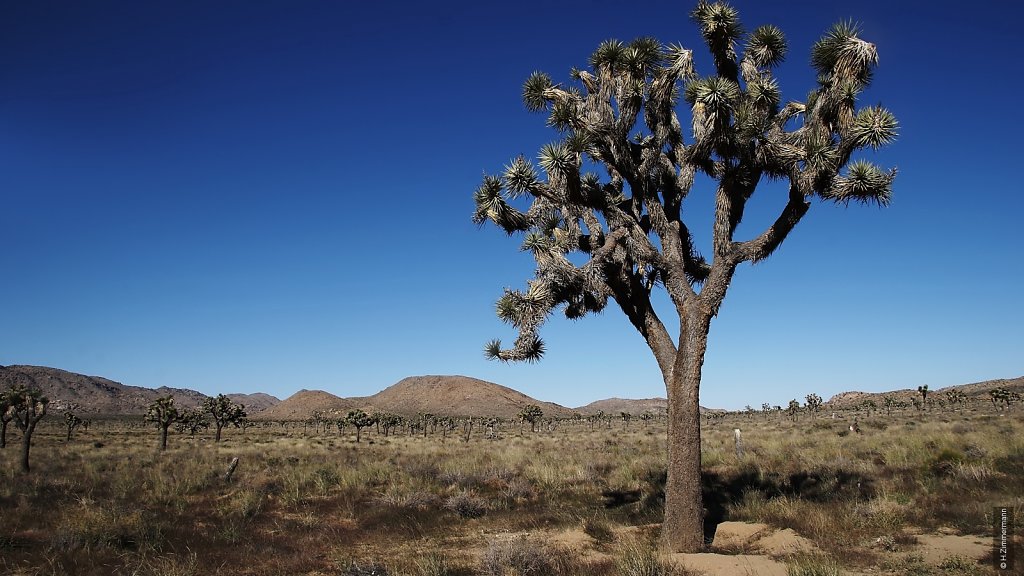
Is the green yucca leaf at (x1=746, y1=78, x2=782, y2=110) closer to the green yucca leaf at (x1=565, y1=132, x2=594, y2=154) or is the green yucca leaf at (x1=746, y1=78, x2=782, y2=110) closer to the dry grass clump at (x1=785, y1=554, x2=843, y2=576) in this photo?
the green yucca leaf at (x1=565, y1=132, x2=594, y2=154)

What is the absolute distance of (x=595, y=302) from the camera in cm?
1077

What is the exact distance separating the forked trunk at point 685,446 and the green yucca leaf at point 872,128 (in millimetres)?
3596

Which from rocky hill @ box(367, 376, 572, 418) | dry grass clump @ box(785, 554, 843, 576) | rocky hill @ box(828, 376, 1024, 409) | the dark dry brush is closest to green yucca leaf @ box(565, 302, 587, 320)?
the dark dry brush

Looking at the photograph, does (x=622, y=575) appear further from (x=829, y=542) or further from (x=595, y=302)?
(x=595, y=302)

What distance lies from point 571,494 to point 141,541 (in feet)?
31.5

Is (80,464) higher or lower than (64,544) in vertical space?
lower

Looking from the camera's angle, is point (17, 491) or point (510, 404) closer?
point (17, 491)

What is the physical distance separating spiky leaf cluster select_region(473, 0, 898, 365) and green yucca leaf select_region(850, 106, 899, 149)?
18 mm

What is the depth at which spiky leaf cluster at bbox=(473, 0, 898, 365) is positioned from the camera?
875cm

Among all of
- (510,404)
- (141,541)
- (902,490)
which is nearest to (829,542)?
(902,490)

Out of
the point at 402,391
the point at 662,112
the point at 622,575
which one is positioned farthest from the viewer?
the point at 402,391

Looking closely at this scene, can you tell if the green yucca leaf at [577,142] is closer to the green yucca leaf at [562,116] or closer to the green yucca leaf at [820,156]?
the green yucca leaf at [562,116]

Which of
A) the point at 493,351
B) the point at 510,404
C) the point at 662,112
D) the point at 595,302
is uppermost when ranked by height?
the point at 662,112

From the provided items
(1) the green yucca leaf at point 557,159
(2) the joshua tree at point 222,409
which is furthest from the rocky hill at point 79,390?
(1) the green yucca leaf at point 557,159
